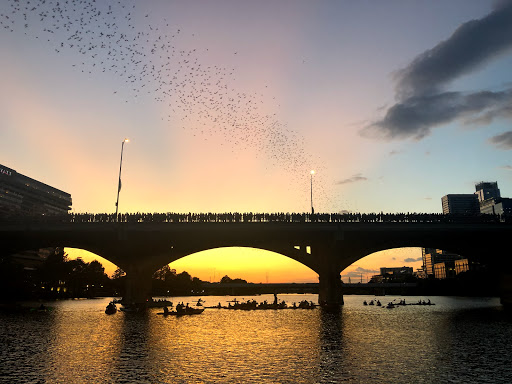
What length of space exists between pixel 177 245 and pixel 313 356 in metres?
52.6

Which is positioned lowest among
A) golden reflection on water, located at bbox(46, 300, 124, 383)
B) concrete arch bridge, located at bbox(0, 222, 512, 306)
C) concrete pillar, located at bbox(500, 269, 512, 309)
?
golden reflection on water, located at bbox(46, 300, 124, 383)

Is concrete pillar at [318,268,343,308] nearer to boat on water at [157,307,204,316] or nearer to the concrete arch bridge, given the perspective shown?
the concrete arch bridge

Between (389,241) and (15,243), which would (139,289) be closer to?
(15,243)

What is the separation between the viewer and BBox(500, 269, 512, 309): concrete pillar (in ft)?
306

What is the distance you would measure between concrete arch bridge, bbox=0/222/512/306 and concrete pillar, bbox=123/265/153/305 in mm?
183

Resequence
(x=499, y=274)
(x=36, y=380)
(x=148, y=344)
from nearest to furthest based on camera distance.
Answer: (x=36, y=380)
(x=148, y=344)
(x=499, y=274)

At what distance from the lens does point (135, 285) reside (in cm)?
7912

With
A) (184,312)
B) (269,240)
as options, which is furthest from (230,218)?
(184,312)

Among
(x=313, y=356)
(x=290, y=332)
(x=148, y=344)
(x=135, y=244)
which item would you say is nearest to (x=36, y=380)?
(x=148, y=344)

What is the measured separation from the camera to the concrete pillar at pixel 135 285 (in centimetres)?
7769

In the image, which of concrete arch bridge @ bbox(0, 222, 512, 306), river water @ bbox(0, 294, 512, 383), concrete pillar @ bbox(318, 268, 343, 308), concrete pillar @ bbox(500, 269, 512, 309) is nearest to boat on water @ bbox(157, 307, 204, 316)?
concrete arch bridge @ bbox(0, 222, 512, 306)

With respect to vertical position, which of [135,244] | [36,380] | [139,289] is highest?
[135,244]

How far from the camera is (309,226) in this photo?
71.7m

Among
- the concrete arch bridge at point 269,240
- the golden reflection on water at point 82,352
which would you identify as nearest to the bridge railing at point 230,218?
the concrete arch bridge at point 269,240
